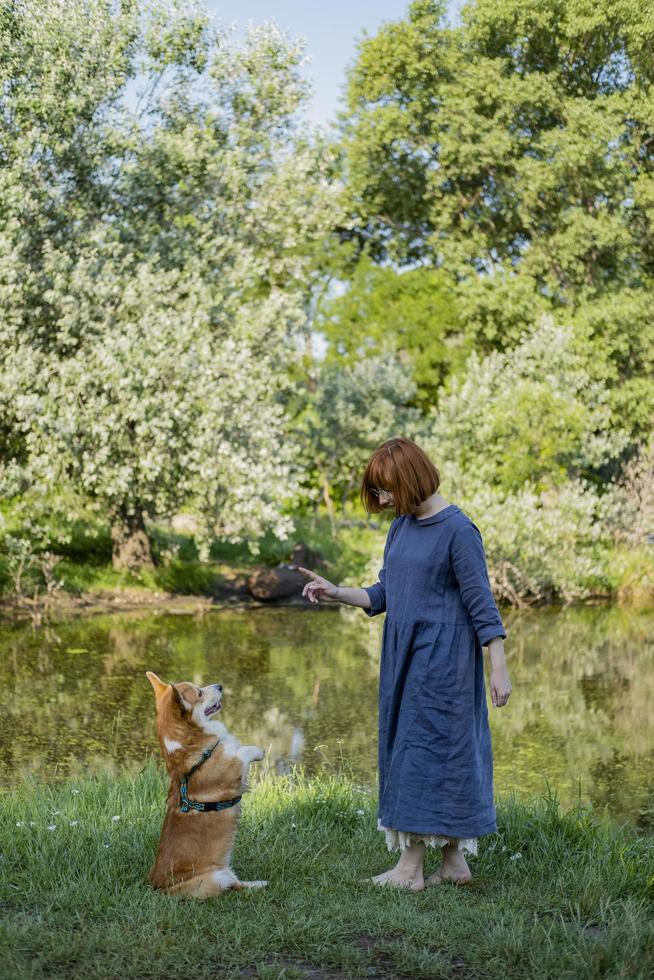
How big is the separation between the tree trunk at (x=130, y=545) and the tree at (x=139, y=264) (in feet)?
0.13

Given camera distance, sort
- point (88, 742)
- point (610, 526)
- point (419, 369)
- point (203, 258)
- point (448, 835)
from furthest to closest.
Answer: point (419, 369)
point (610, 526)
point (203, 258)
point (88, 742)
point (448, 835)

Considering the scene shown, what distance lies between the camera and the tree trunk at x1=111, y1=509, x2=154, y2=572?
17781 millimetres

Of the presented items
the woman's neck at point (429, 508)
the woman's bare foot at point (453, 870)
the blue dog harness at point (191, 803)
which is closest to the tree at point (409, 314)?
the woman's neck at point (429, 508)

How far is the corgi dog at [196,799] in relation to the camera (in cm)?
444

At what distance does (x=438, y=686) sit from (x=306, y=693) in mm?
6961

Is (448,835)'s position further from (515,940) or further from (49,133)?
(49,133)

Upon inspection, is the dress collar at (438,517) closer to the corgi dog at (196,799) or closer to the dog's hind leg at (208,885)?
the corgi dog at (196,799)

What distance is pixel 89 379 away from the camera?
47.7 ft

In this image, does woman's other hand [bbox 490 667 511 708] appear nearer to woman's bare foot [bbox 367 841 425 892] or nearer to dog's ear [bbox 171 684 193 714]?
woman's bare foot [bbox 367 841 425 892]

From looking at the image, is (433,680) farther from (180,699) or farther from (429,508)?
(180,699)

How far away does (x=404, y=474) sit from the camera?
4656mm

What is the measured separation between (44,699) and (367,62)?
21.4 meters

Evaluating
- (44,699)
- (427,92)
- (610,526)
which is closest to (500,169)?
(427,92)

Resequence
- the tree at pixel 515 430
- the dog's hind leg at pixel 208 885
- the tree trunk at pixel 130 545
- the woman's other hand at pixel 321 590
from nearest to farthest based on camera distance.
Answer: the dog's hind leg at pixel 208 885 < the woman's other hand at pixel 321 590 < the tree trunk at pixel 130 545 < the tree at pixel 515 430
